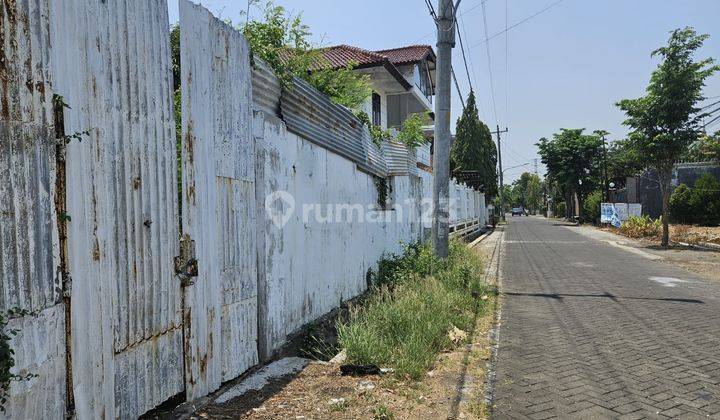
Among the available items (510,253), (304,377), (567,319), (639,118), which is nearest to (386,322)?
(304,377)

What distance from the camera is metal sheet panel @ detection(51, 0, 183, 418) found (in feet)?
8.70

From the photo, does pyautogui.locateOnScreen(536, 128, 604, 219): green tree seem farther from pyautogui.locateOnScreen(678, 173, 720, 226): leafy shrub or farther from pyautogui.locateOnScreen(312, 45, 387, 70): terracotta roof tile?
pyautogui.locateOnScreen(312, 45, 387, 70): terracotta roof tile

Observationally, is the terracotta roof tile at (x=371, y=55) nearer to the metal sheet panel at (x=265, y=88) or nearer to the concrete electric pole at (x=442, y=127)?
the concrete electric pole at (x=442, y=127)

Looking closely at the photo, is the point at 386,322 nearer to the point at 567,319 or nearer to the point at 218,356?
the point at 218,356

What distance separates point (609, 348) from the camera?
215 inches

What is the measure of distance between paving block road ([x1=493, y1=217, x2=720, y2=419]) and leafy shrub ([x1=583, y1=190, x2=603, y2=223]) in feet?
97.7

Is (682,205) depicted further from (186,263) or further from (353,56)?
(186,263)

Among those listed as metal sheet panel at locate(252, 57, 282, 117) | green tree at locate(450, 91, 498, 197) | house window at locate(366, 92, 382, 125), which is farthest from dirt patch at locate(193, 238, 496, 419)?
green tree at locate(450, 91, 498, 197)

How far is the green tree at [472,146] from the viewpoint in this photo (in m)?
39.1

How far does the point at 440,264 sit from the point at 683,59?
14.4 m

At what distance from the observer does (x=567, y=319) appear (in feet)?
22.9

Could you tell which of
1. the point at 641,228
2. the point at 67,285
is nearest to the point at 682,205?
the point at 641,228

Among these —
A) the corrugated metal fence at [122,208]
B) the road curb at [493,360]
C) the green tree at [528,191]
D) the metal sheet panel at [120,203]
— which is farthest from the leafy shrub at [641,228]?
the green tree at [528,191]

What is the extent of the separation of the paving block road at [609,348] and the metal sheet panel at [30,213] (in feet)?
10.3
